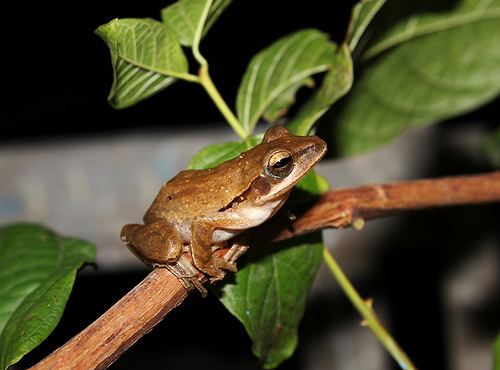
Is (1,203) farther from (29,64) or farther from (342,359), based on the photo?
(342,359)

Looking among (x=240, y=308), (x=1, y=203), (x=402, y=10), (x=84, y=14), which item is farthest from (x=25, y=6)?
(x=240, y=308)

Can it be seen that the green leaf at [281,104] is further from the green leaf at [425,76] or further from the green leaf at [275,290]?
the green leaf at [275,290]

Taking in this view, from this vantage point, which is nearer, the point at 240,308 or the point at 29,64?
the point at 240,308

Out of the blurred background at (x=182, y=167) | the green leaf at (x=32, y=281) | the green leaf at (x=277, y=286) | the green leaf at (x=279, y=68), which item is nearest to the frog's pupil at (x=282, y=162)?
the green leaf at (x=277, y=286)

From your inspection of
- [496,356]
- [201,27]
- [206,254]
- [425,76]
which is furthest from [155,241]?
[425,76]

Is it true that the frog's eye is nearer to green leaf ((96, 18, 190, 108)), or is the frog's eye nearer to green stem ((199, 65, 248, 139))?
green stem ((199, 65, 248, 139))

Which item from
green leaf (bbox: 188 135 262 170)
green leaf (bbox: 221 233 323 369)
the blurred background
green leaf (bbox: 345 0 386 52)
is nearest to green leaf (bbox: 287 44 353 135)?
green leaf (bbox: 345 0 386 52)
